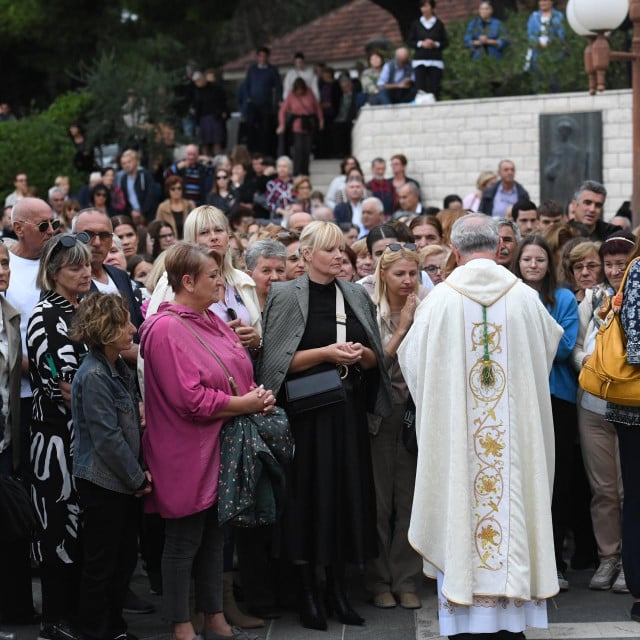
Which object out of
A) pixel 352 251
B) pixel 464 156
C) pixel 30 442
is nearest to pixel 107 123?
pixel 464 156

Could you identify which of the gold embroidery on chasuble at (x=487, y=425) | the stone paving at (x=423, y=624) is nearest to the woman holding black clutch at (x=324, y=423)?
the stone paving at (x=423, y=624)

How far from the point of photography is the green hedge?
20469 mm

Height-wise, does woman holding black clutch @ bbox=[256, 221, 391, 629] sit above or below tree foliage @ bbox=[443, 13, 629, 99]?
below

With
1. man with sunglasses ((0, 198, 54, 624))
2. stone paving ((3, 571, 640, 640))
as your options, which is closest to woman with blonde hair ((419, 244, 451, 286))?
stone paving ((3, 571, 640, 640))

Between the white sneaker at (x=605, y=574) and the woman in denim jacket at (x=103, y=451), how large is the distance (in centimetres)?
287

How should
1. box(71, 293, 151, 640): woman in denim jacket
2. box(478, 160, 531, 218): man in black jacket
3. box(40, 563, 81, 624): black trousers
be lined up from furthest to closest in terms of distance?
box(478, 160, 531, 218): man in black jacket, box(40, 563, 81, 624): black trousers, box(71, 293, 151, 640): woman in denim jacket

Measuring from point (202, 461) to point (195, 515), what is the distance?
28 centimetres

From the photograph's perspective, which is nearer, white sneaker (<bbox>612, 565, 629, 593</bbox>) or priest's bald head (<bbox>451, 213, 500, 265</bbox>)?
priest's bald head (<bbox>451, 213, 500, 265</bbox>)

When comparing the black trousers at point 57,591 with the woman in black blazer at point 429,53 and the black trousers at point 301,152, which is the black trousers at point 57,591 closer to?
the woman in black blazer at point 429,53

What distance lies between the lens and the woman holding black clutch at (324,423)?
6.95 metres

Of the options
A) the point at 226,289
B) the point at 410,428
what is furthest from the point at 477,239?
the point at 226,289

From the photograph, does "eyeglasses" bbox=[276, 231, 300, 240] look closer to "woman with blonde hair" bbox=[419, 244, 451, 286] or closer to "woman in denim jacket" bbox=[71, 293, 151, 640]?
"woman with blonde hair" bbox=[419, 244, 451, 286]

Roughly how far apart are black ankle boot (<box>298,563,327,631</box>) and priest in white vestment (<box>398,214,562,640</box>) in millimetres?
775

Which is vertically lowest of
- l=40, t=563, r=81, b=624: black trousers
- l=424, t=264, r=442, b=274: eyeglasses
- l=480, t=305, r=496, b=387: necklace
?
l=40, t=563, r=81, b=624: black trousers
